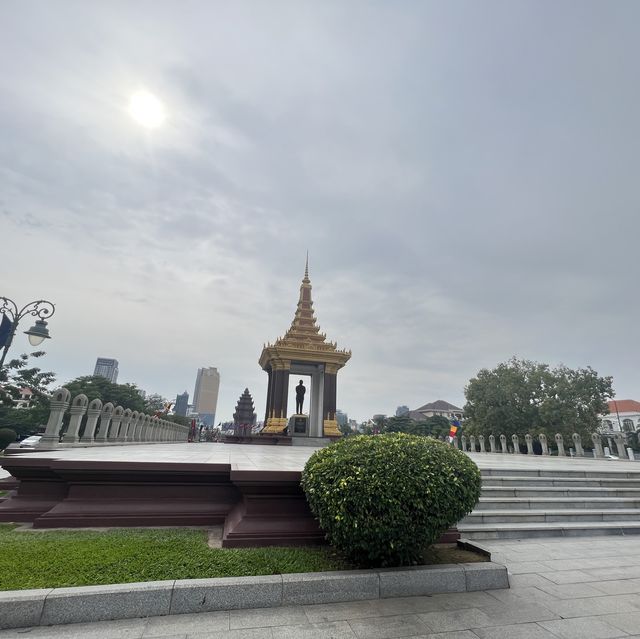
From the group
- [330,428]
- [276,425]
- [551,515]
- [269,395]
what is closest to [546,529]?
[551,515]

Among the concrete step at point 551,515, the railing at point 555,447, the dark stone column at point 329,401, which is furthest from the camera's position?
the dark stone column at point 329,401

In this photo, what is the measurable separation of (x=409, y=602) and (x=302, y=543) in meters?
1.44

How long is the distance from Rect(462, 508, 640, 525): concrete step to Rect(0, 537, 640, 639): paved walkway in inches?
73.8

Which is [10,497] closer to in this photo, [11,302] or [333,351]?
[11,302]

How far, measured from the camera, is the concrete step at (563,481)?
7723mm

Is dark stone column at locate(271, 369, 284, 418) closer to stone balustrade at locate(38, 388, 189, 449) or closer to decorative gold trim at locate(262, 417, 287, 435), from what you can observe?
decorative gold trim at locate(262, 417, 287, 435)

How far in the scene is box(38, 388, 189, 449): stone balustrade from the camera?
10492mm

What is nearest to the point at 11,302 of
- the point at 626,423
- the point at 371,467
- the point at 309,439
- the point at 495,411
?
the point at 371,467

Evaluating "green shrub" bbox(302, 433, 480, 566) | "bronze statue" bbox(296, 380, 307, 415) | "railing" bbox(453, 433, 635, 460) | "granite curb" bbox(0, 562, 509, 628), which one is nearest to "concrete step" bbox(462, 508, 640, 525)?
"granite curb" bbox(0, 562, 509, 628)

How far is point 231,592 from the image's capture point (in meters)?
3.44

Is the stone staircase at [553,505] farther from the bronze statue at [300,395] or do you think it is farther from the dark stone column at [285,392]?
the bronze statue at [300,395]

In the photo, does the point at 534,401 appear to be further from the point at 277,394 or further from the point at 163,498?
the point at 163,498

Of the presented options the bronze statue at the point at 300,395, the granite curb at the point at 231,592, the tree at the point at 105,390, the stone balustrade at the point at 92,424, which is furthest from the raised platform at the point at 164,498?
the tree at the point at 105,390

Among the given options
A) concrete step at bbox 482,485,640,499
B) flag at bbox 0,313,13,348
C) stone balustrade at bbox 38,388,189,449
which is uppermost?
flag at bbox 0,313,13,348
